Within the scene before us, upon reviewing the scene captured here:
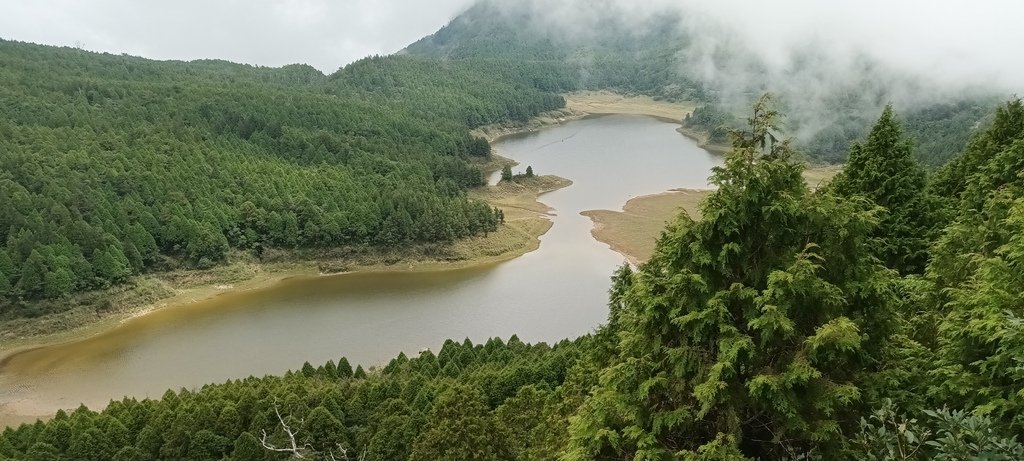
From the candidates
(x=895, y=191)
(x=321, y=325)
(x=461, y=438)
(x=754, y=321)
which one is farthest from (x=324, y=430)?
(x=321, y=325)

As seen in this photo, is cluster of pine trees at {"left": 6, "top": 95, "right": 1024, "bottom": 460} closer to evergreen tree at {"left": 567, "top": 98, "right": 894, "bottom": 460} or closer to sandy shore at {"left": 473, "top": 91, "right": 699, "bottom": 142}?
evergreen tree at {"left": 567, "top": 98, "right": 894, "bottom": 460}

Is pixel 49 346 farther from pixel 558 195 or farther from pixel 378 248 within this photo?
pixel 558 195

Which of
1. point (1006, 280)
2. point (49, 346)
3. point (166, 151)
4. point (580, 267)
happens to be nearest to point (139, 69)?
point (166, 151)

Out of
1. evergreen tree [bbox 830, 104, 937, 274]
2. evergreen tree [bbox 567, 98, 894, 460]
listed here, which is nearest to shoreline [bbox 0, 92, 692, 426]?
evergreen tree [bbox 567, 98, 894, 460]

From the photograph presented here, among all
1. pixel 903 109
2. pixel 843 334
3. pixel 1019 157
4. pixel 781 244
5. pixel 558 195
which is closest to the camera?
pixel 843 334

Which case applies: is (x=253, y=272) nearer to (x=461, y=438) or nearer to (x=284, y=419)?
(x=284, y=419)

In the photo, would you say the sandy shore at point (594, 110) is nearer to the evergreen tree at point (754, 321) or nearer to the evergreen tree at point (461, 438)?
the evergreen tree at point (461, 438)

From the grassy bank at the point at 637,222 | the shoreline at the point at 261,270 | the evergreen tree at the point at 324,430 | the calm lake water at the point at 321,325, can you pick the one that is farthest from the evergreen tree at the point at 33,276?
the grassy bank at the point at 637,222
